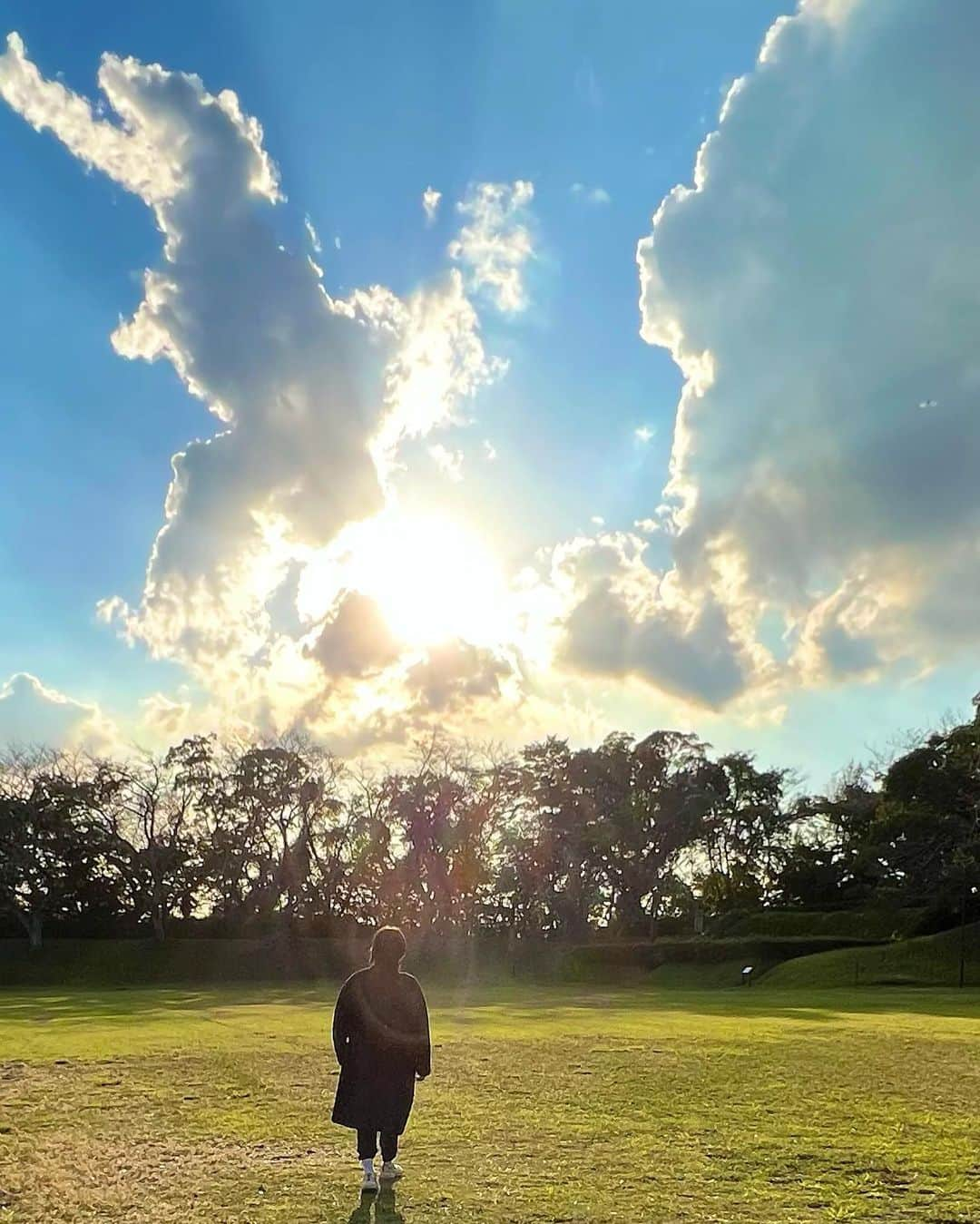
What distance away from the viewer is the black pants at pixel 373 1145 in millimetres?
7230

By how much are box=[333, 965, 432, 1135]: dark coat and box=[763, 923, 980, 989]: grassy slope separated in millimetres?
34834

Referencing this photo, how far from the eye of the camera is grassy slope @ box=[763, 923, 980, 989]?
1528 inches

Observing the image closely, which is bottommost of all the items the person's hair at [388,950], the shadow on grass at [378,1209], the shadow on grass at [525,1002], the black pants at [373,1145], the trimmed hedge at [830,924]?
the shadow on grass at [525,1002]

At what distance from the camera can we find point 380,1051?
7.59 m

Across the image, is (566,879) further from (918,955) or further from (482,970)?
(918,955)

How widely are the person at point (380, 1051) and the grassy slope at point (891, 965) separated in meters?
34.8

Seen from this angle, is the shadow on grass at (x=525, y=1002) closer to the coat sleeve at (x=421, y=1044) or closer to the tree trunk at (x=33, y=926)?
the tree trunk at (x=33, y=926)

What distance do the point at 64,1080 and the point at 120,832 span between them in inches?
1810

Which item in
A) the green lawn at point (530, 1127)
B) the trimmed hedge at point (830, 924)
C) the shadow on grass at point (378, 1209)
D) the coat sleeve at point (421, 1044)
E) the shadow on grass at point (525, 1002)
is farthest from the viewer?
the trimmed hedge at point (830, 924)

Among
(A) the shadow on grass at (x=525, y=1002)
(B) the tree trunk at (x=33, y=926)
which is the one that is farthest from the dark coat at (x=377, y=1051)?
(B) the tree trunk at (x=33, y=926)

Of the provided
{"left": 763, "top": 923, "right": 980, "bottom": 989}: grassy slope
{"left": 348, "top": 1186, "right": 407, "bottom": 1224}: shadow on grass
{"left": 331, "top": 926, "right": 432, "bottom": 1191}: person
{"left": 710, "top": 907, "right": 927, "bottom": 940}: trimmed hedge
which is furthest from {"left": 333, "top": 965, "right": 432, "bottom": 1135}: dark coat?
{"left": 710, "top": 907, "right": 927, "bottom": 940}: trimmed hedge

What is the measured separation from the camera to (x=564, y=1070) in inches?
537

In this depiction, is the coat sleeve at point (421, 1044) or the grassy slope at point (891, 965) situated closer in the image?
the coat sleeve at point (421, 1044)

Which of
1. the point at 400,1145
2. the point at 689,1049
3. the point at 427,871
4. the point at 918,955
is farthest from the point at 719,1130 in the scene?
the point at 427,871
